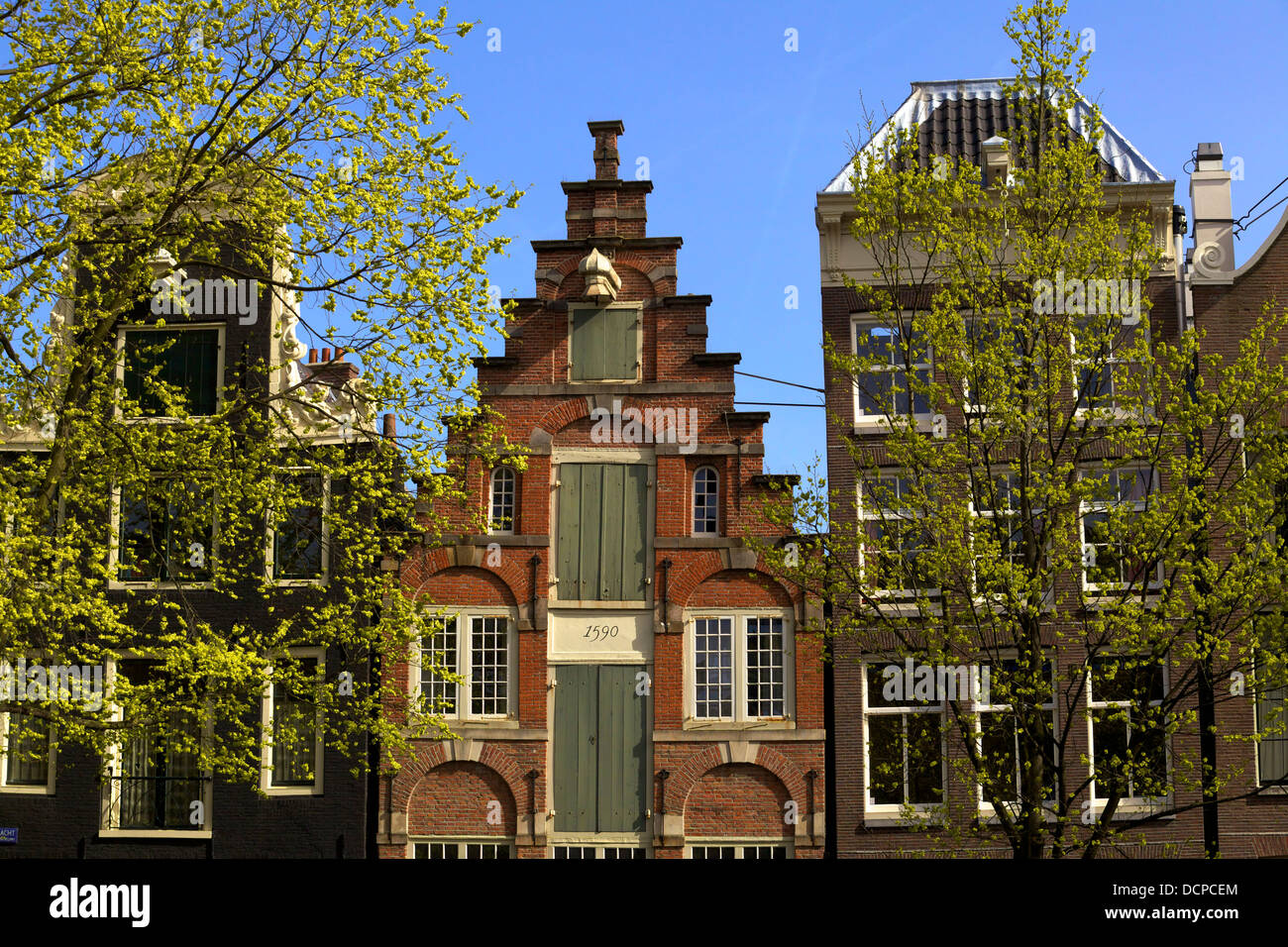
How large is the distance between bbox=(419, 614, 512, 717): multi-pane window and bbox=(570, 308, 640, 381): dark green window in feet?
14.7

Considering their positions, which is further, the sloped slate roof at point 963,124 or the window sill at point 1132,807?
the sloped slate roof at point 963,124

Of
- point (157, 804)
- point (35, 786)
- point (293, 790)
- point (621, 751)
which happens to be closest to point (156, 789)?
point (157, 804)

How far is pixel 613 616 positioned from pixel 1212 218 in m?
12.2

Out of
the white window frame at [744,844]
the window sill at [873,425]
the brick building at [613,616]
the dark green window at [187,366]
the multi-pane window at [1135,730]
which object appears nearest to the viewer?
the multi-pane window at [1135,730]

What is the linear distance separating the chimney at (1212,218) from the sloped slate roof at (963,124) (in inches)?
35.3

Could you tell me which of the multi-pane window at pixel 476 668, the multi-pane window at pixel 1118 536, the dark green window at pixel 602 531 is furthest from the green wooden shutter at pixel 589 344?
the multi-pane window at pixel 1118 536

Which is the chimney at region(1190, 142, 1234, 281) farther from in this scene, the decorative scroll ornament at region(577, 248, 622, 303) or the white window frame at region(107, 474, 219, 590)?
the white window frame at region(107, 474, 219, 590)

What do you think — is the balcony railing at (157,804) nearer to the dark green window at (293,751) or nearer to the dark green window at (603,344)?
the dark green window at (293,751)

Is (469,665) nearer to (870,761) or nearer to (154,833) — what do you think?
(154,833)

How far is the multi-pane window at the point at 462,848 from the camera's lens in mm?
25250

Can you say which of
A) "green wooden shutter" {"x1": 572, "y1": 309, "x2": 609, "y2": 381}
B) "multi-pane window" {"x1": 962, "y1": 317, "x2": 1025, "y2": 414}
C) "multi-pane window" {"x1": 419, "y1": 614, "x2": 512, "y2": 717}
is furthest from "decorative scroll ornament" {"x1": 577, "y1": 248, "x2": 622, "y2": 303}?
"multi-pane window" {"x1": 962, "y1": 317, "x2": 1025, "y2": 414}

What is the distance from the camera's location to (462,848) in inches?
994
